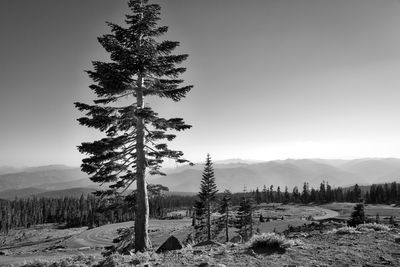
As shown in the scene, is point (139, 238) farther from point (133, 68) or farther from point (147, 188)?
point (133, 68)

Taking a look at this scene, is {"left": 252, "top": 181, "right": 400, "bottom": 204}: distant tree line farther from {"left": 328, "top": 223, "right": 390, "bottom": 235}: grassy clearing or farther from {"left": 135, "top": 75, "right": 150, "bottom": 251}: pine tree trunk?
{"left": 135, "top": 75, "right": 150, "bottom": 251}: pine tree trunk

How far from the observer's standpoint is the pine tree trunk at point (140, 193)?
12844 mm

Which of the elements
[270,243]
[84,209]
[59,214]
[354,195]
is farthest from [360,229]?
[59,214]

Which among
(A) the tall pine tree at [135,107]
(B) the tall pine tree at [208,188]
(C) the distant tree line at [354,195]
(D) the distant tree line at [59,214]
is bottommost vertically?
(D) the distant tree line at [59,214]

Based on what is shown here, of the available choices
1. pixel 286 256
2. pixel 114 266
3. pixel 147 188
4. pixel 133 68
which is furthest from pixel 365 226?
pixel 133 68

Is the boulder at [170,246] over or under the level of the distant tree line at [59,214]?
over

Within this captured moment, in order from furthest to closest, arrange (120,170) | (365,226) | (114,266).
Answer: (365,226) < (120,170) < (114,266)

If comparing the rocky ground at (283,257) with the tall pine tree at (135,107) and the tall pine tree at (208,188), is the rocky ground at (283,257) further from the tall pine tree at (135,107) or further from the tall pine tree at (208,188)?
the tall pine tree at (208,188)

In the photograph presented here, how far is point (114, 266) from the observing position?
908 cm

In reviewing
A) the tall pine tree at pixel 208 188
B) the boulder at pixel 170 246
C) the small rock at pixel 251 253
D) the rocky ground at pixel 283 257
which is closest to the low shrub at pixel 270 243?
the rocky ground at pixel 283 257

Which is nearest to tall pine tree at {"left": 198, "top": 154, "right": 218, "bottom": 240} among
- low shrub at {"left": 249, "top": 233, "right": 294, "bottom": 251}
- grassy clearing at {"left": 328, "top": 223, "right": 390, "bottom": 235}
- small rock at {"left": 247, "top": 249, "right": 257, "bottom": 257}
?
grassy clearing at {"left": 328, "top": 223, "right": 390, "bottom": 235}

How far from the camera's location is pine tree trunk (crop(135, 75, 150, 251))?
12844 mm

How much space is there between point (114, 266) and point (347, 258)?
28.2ft

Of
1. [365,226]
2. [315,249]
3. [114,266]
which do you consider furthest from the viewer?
[365,226]
